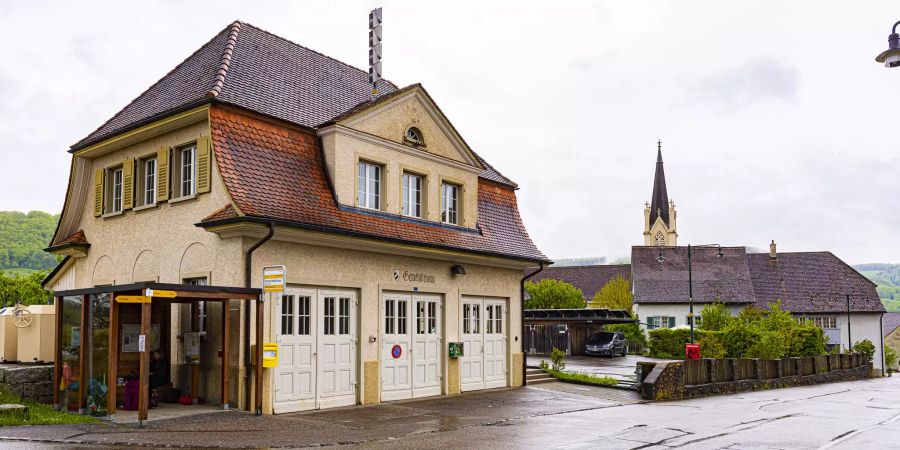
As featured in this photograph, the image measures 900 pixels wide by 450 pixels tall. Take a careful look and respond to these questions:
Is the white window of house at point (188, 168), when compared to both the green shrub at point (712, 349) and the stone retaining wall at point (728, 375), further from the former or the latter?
the green shrub at point (712, 349)

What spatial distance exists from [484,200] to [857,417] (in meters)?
10.6

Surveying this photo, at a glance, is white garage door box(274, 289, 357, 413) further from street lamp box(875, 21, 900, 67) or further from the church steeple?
the church steeple

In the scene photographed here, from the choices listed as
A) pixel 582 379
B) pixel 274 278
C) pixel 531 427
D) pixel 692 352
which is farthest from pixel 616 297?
pixel 274 278

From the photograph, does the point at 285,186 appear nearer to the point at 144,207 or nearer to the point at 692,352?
the point at 144,207

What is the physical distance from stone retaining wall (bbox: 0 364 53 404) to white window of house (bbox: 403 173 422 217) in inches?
330

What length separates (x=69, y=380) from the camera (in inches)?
622

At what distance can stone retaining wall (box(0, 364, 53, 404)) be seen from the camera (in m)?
16.4

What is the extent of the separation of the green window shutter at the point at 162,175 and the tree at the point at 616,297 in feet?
165

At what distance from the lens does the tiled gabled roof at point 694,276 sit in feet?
216

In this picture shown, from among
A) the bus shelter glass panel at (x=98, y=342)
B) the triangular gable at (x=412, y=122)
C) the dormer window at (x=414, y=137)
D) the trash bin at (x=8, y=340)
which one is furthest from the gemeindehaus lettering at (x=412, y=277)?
the trash bin at (x=8, y=340)

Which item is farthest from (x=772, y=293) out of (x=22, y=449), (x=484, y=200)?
(x=22, y=449)

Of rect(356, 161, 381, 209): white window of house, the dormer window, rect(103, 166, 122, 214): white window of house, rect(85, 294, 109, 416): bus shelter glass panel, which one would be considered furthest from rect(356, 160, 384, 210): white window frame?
rect(85, 294, 109, 416): bus shelter glass panel

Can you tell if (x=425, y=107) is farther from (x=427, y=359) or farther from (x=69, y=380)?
(x=69, y=380)

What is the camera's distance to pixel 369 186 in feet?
63.2
